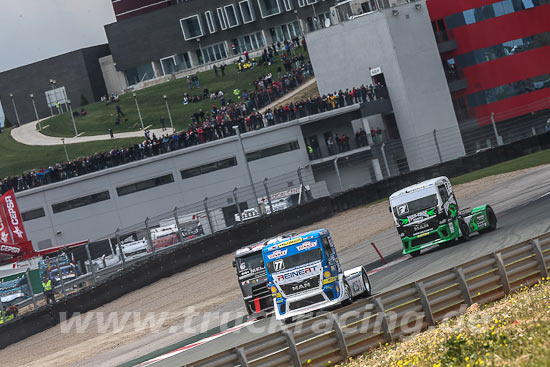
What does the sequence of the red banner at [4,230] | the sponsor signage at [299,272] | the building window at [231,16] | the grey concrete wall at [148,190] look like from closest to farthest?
the sponsor signage at [299,272]
the red banner at [4,230]
the grey concrete wall at [148,190]
the building window at [231,16]

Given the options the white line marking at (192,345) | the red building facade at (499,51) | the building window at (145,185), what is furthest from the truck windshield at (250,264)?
the red building facade at (499,51)

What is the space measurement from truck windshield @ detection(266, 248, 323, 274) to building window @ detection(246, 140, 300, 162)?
A: 120 feet

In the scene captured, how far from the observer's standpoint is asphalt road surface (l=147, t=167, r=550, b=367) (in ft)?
71.8

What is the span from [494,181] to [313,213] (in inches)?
346

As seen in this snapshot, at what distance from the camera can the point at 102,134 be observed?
87.2 m

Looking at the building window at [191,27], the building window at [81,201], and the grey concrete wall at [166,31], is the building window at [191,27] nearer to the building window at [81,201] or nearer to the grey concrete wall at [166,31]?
the grey concrete wall at [166,31]

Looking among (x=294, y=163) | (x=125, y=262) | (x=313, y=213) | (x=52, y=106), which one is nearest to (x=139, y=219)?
(x=294, y=163)

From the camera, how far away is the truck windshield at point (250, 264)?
24984 mm

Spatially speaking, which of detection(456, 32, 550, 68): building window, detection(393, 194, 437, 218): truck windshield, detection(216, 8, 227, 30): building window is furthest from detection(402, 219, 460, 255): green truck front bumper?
detection(216, 8, 227, 30): building window

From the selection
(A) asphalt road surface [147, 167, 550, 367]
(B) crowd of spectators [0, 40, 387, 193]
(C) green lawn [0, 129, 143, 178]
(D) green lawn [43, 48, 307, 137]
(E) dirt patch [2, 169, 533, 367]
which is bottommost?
(A) asphalt road surface [147, 167, 550, 367]

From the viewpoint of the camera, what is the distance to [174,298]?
32344mm

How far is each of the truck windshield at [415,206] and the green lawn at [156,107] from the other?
183ft

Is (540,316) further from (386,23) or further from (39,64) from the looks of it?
(39,64)

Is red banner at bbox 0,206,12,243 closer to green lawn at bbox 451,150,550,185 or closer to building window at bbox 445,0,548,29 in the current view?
green lawn at bbox 451,150,550,185
